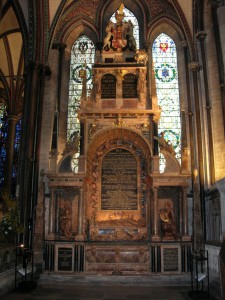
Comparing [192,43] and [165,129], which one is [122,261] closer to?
[165,129]

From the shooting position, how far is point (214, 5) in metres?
12.8

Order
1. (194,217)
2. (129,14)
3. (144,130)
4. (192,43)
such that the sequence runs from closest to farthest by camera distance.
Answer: (194,217)
(144,130)
(192,43)
(129,14)

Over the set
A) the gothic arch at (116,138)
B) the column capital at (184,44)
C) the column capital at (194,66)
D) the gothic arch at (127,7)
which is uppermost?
the gothic arch at (127,7)

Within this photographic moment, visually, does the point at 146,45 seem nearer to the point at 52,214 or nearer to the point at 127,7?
the point at 127,7

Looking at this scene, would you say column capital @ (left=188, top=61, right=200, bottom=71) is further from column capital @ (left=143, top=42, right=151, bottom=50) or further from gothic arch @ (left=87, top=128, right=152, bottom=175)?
gothic arch @ (left=87, top=128, right=152, bottom=175)

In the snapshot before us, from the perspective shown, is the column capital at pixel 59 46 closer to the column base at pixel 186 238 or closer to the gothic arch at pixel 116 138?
the gothic arch at pixel 116 138

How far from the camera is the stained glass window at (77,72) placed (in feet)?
56.6

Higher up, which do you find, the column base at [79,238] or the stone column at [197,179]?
the stone column at [197,179]

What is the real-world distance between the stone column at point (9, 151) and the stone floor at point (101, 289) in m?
9.35

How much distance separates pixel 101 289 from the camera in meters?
10.5

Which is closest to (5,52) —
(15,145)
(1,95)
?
(1,95)

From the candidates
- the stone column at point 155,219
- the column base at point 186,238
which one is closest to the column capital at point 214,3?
the stone column at point 155,219

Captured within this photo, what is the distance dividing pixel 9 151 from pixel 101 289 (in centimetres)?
1276

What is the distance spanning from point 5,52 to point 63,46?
173 inches
